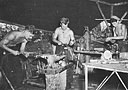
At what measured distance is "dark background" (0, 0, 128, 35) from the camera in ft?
18.6

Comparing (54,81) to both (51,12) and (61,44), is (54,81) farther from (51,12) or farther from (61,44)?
(51,12)

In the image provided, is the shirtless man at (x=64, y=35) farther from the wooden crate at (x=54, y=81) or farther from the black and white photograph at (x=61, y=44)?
the wooden crate at (x=54, y=81)

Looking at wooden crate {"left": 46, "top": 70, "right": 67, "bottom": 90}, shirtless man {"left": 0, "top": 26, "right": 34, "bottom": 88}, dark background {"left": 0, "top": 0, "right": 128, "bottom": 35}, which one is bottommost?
wooden crate {"left": 46, "top": 70, "right": 67, "bottom": 90}

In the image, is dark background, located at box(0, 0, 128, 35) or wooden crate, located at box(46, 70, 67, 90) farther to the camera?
dark background, located at box(0, 0, 128, 35)

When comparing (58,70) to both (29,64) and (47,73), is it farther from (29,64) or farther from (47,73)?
(29,64)

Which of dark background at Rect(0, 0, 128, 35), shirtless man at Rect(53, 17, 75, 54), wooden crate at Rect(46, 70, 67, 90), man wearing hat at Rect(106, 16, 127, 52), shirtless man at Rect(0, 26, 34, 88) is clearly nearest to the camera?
wooden crate at Rect(46, 70, 67, 90)

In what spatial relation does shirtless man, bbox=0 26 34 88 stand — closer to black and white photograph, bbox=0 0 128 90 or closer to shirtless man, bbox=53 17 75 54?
black and white photograph, bbox=0 0 128 90

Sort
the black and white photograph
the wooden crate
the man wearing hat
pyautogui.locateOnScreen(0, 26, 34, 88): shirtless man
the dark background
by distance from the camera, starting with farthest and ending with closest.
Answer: the man wearing hat, the dark background, pyautogui.locateOnScreen(0, 26, 34, 88): shirtless man, the black and white photograph, the wooden crate

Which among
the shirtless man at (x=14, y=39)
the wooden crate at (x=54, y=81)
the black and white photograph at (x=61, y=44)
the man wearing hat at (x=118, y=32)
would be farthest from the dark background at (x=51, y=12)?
the wooden crate at (x=54, y=81)

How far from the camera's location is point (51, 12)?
625 centimetres

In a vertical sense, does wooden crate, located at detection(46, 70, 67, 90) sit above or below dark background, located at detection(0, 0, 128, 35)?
below

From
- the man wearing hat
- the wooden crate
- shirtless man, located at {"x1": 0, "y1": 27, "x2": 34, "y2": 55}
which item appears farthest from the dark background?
the wooden crate

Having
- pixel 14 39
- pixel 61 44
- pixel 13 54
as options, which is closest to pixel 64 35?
pixel 61 44

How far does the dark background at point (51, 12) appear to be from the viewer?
223 inches
